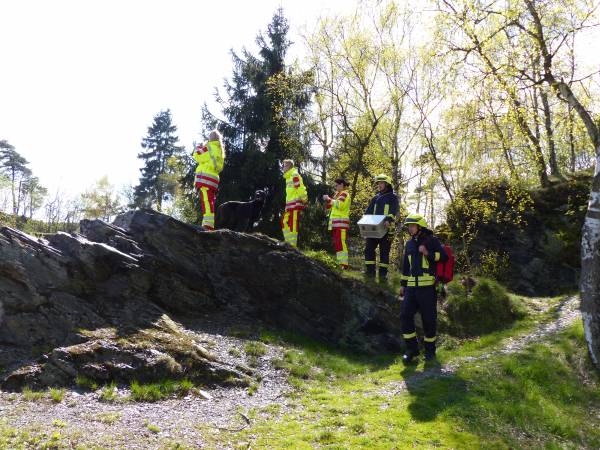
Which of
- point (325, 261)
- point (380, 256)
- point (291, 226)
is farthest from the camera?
point (291, 226)

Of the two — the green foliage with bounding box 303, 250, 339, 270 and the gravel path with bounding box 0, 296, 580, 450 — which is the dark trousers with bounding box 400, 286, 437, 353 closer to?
the gravel path with bounding box 0, 296, 580, 450

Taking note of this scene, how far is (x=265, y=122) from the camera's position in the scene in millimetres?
20016

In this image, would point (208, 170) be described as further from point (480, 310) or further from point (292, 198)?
point (480, 310)

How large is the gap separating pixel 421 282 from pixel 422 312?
2.07ft

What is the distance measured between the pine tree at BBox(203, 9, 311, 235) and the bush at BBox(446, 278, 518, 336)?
8.69 metres

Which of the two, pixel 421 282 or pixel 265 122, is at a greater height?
pixel 265 122

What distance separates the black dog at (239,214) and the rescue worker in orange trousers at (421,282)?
5.40m

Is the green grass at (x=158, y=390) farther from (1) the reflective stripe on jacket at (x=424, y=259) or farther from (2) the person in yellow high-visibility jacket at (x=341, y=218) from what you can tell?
(2) the person in yellow high-visibility jacket at (x=341, y=218)

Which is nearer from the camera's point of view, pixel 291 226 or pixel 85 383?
pixel 85 383

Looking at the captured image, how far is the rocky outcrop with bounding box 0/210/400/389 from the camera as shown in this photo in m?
7.46

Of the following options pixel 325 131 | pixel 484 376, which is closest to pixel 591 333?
pixel 484 376

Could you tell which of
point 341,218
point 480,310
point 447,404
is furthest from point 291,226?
point 447,404

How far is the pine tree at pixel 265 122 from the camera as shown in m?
18.8

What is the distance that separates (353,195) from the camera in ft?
58.9
